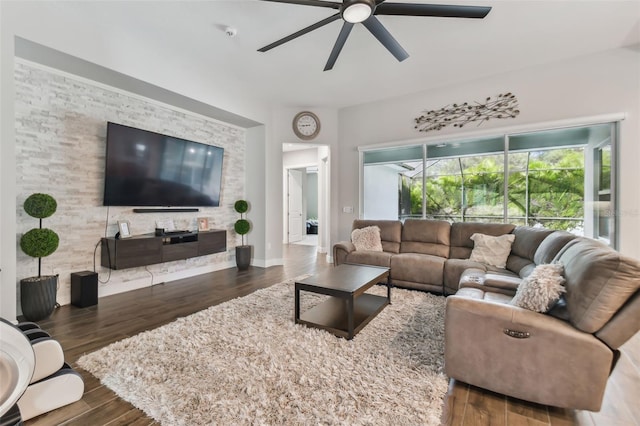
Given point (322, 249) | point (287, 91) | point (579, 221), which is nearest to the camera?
point (579, 221)

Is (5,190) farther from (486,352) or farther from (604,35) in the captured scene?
(604,35)

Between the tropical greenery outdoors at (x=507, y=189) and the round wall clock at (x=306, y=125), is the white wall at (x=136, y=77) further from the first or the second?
the tropical greenery outdoors at (x=507, y=189)

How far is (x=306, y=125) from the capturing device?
18.2 feet

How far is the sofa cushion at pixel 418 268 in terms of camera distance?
345cm

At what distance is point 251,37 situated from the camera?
317cm

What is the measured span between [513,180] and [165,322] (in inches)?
197

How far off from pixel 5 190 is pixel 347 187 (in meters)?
4.64

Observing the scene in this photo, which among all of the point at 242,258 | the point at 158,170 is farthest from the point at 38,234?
the point at 242,258

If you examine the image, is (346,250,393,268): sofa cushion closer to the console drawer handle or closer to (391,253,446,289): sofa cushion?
(391,253,446,289): sofa cushion

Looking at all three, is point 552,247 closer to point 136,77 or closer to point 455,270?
point 455,270

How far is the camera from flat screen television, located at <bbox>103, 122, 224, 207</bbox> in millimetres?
3410

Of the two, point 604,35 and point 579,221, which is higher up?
point 604,35

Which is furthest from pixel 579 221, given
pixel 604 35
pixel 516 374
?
pixel 516 374

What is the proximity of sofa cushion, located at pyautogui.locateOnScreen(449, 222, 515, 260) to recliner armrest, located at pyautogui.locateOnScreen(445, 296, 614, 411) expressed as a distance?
228cm
